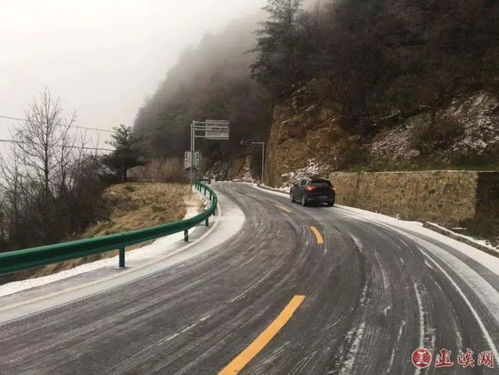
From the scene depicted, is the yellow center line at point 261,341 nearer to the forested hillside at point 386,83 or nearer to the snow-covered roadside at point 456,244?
the snow-covered roadside at point 456,244

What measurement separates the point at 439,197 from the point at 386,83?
2272cm

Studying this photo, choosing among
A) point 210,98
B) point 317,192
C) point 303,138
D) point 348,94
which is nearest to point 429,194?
point 317,192

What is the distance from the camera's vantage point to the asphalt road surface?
402 cm

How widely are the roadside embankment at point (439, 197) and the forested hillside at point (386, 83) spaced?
3.66 m

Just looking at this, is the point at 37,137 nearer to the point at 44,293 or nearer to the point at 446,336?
the point at 44,293

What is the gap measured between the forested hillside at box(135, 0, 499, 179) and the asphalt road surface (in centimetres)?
1613

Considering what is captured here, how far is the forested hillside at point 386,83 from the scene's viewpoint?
25.1m

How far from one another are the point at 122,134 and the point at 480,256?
54.1 metres

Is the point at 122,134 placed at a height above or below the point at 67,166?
above

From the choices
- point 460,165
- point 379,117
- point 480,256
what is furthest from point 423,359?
point 379,117

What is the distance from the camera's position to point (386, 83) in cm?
3722

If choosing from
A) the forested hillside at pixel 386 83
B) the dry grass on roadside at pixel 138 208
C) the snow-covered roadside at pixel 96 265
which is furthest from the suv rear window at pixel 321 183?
the snow-covered roadside at pixel 96 265

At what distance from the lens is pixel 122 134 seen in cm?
5834

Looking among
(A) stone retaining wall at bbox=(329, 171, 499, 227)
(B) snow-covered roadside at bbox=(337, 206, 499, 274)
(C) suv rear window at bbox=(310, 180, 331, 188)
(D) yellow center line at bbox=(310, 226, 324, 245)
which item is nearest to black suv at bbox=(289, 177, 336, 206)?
(C) suv rear window at bbox=(310, 180, 331, 188)
